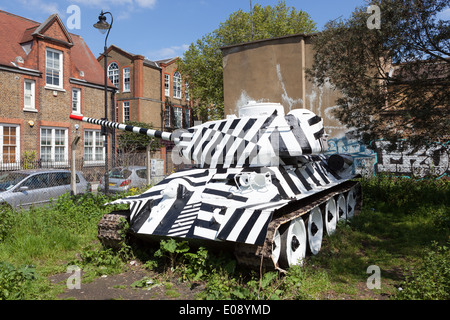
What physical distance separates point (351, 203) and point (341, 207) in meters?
1.53

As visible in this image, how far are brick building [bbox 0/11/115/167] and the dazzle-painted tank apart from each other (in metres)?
13.7

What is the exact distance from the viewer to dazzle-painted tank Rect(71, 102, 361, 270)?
15.4 feet

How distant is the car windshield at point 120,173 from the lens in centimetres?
1205

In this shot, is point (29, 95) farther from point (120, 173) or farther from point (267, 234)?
point (267, 234)

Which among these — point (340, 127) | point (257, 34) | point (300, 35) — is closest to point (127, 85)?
point (257, 34)

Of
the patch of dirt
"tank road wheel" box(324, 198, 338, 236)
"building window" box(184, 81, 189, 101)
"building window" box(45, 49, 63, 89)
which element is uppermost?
"building window" box(184, 81, 189, 101)

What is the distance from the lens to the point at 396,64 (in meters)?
7.84

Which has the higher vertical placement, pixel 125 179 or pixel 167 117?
pixel 167 117

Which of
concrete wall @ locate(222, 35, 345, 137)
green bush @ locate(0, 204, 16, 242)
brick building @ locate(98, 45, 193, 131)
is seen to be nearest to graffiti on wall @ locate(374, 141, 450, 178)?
concrete wall @ locate(222, 35, 345, 137)

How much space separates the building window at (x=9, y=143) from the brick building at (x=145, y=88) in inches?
503

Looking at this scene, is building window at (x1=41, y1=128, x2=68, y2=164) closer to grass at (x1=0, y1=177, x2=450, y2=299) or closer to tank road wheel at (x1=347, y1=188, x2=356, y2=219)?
grass at (x1=0, y1=177, x2=450, y2=299)

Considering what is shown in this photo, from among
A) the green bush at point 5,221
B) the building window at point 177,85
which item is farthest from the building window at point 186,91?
the green bush at point 5,221

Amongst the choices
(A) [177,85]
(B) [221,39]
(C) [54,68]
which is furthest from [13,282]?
(A) [177,85]
